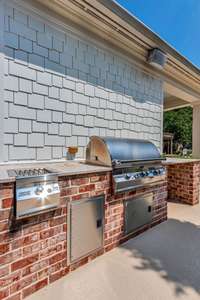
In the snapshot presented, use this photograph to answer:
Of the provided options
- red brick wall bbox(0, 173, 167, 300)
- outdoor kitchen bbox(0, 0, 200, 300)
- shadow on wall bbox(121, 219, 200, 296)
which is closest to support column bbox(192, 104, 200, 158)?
outdoor kitchen bbox(0, 0, 200, 300)

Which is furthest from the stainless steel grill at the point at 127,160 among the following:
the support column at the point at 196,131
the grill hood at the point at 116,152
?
the support column at the point at 196,131

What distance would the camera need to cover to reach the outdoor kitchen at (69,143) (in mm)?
1880

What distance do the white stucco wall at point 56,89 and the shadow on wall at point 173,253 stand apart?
179 centimetres

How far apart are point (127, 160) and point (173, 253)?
1342 millimetres

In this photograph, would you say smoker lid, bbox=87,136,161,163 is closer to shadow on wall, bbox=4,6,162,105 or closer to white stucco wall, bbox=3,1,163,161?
white stucco wall, bbox=3,1,163,161

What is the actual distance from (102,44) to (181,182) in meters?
3.63

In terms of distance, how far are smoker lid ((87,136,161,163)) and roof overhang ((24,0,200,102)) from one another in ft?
6.37

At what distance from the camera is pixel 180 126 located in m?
27.0

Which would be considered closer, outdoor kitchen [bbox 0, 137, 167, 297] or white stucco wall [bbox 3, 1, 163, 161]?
outdoor kitchen [bbox 0, 137, 167, 297]

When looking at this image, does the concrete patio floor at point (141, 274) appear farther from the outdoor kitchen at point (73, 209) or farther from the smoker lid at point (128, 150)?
the smoker lid at point (128, 150)

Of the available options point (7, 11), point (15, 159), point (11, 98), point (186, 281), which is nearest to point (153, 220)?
point (186, 281)

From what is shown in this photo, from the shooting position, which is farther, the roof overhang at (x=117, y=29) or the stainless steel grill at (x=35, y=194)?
the roof overhang at (x=117, y=29)

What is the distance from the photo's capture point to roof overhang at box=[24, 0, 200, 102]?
9.89ft

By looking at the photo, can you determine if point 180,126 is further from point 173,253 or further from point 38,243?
point 38,243
